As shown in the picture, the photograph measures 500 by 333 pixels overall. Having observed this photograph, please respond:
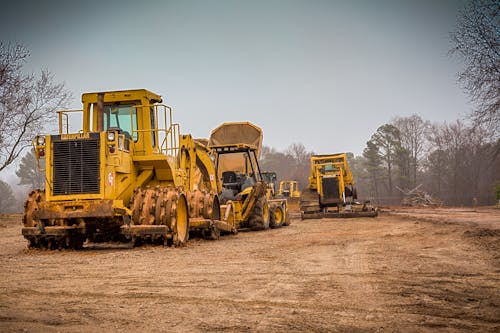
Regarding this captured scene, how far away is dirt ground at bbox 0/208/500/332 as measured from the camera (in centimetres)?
427

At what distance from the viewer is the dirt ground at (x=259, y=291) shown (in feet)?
14.0

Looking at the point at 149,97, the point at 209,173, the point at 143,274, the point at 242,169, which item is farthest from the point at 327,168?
the point at 143,274

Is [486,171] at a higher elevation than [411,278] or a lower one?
higher

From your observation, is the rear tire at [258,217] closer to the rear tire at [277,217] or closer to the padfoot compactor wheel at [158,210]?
the rear tire at [277,217]

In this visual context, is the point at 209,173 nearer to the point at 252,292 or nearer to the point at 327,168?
the point at 252,292

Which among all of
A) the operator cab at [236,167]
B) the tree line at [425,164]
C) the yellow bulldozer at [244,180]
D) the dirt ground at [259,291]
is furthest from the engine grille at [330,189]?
the tree line at [425,164]

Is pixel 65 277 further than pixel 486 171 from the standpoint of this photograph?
No

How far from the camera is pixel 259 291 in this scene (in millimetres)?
5621

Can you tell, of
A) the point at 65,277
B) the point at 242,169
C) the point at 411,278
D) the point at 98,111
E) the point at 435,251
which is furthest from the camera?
the point at 242,169

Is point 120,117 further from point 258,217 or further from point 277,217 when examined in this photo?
point 277,217

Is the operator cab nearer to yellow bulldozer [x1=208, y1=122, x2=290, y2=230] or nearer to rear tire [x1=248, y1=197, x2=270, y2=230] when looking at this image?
yellow bulldozer [x1=208, y1=122, x2=290, y2=230]

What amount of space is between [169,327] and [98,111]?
890 centimetres

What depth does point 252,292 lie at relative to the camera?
5.58 meters

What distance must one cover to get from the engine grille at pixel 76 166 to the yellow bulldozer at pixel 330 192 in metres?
15.9
